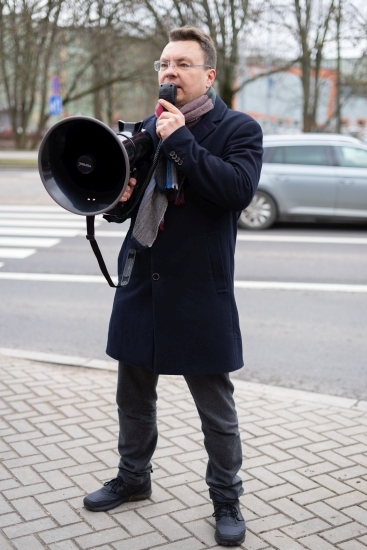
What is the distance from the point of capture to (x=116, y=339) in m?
3.27

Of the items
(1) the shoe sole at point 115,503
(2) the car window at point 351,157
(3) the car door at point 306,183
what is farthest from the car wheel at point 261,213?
(1) the shoe sole at point 115,503

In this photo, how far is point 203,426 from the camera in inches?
127

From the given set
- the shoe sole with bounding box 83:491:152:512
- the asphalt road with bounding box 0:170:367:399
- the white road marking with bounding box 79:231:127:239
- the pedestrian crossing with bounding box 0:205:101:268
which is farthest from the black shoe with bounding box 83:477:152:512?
the white road marking with bounding box 79:231:127:239

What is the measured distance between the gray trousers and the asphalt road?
2284 millimetres

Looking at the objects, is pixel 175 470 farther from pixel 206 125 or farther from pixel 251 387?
pixel 206 125

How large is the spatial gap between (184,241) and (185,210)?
0.12 metres

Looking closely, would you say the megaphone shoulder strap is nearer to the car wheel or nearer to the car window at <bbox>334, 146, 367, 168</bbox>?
the car wheel

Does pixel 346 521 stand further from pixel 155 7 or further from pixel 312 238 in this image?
pixel 155 7

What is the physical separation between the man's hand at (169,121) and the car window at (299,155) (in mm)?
10663

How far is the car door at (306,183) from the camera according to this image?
1307 cm

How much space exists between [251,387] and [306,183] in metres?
8.38

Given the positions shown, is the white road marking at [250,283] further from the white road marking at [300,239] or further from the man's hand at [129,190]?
the man's hand at [129,190]

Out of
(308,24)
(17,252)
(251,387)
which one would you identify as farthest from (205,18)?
(251,387)

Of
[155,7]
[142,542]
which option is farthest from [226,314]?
[155,7]
